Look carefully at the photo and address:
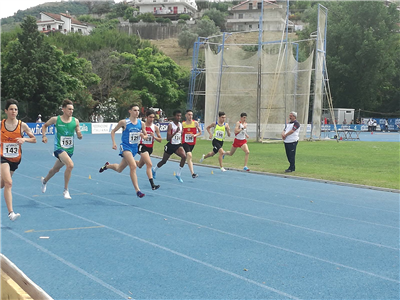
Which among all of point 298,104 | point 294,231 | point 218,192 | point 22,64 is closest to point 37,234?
point 294,231

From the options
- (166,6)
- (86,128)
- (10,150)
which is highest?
(166,6)

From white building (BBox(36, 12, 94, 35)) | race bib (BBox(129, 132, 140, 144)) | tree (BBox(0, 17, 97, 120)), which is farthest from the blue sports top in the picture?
white building (BBox(36, 12, 94, 35))

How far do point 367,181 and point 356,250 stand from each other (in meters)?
7.42

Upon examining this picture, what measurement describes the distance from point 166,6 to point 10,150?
140m

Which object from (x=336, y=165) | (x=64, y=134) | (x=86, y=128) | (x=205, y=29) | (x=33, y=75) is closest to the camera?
(x=64, y=134)

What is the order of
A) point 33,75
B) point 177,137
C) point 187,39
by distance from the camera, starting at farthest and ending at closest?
point 187,39
point 33,75
point 177,137

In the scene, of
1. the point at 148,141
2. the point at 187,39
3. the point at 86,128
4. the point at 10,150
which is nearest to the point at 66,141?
the point at 10,150

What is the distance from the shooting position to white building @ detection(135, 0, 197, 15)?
5487 inches

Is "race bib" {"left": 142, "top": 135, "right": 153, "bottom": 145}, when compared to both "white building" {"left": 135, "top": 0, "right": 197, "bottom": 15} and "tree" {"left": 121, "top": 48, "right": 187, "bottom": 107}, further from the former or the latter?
"white building" {"left": 135, "top": 0, "right": 197, "bottom": 15}

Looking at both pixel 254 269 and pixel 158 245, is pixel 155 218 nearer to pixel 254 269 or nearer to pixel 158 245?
pixel 158 245

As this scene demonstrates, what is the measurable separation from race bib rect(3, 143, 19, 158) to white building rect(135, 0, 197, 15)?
134 m

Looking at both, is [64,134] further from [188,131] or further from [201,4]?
[201,4]

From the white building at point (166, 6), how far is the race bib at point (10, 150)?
134 metres

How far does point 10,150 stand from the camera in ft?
27.9
